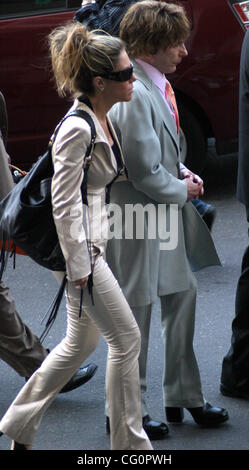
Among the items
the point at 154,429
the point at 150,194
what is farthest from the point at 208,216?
the point at 154,429

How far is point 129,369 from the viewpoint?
3482 mm

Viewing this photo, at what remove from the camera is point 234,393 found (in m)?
4.34

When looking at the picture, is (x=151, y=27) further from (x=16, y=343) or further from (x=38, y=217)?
(x=16, y=343)

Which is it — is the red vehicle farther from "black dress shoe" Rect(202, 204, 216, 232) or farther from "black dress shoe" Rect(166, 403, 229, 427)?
"black dress shoe" Rect(166, 403, 229, 427)

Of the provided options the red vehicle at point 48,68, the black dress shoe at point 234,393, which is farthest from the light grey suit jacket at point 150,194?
the red vehicle at point 48,68

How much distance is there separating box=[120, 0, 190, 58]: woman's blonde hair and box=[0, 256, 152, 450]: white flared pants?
2.97 ft

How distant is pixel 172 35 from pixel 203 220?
2.56 ft

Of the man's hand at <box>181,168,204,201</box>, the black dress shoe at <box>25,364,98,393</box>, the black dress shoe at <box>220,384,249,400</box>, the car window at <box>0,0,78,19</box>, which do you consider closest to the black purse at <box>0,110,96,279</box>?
the man's hand at <box>181,168,204,201</box>

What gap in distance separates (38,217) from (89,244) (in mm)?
197

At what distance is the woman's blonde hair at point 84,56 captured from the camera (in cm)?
338

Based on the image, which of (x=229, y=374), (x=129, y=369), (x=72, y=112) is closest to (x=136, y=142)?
(x=72, y=112)

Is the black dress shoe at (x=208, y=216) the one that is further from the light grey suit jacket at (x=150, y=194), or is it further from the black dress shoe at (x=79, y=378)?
the black dress shoe at (x=79, y=378)

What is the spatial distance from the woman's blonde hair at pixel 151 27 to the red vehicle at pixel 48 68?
318 centimetres
